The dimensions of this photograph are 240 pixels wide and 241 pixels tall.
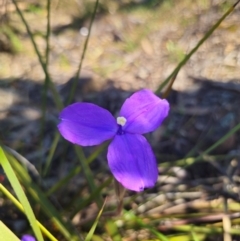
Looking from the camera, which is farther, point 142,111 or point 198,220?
point 198,220

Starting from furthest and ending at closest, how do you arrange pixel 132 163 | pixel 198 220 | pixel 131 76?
1. pixel 131 76
2. pixel 198 220
3. pixel 132 163

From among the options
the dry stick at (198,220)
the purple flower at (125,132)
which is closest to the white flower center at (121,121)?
the purple flower at (125,132)

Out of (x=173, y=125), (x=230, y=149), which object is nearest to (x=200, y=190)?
(x=230, y=149)

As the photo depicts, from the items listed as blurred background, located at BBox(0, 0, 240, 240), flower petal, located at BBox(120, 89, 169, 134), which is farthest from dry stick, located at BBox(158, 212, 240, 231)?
flower petal, located at BBox(120, 89, 169, 134)

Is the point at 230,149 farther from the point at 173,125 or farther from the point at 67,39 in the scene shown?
the point at 67,39

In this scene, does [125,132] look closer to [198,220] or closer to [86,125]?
[86,125]

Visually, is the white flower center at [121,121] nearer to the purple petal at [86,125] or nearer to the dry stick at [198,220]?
the purple petal at [86,125]

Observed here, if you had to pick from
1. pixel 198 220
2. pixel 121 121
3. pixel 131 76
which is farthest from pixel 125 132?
pixel 131 76
